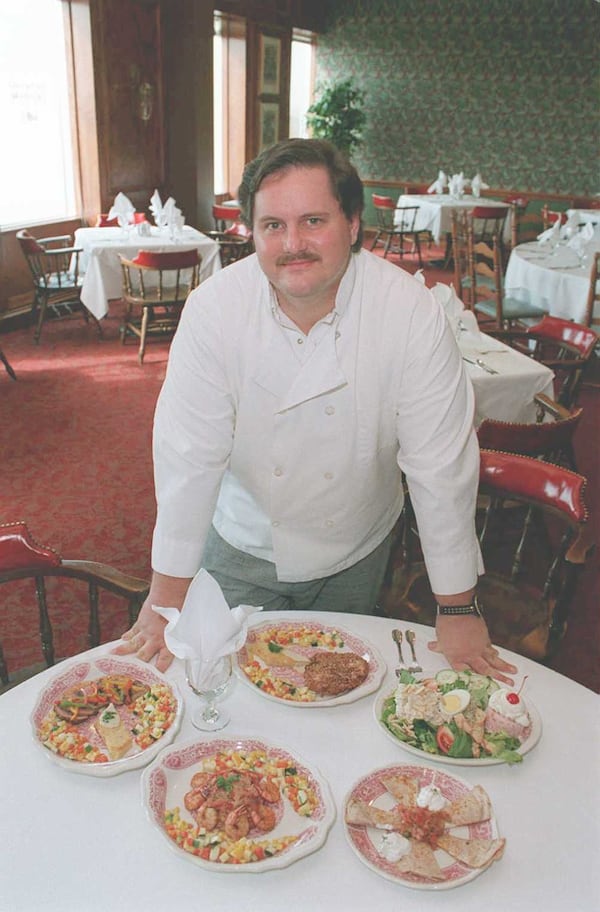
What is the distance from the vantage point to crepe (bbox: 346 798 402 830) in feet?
3.19

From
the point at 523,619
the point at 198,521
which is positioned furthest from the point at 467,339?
the point at 198,521

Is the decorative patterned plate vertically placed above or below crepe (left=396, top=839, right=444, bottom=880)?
above

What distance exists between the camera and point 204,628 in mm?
1135

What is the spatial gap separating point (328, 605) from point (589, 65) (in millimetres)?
10172

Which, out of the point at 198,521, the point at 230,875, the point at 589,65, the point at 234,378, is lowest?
the point at 230,875

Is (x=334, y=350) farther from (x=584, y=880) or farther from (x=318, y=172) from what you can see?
(x=584, y=880)

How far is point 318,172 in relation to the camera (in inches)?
51.4

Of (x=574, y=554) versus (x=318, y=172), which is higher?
(x=318, y=172)

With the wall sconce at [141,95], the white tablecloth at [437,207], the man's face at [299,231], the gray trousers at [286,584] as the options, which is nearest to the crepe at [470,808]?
the gray trousers at [286,584]

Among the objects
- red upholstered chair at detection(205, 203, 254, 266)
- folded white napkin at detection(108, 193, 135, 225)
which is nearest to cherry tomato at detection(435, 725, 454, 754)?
red upholstered chair at detection(205, 203, 254, 266)

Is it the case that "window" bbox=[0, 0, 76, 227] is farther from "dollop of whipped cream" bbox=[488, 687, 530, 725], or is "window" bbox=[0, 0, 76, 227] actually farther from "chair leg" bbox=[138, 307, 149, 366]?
"dollop of whipped cream" bbox=[488, 687, 530, 725]

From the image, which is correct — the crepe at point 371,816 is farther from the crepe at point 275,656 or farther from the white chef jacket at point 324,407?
the white chef jacket at point 324,407

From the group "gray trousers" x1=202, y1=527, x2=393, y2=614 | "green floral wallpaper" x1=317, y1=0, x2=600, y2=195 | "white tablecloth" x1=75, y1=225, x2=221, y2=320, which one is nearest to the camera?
"gray trousers" x1=202, y1=527, x2=393, y2=614

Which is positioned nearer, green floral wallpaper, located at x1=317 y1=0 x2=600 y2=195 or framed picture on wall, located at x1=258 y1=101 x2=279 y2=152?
framed picture on wall, located at x1=258 y1=101 x2=279 y2=152
